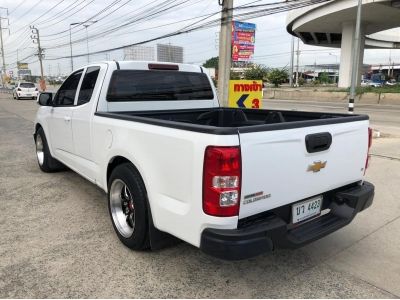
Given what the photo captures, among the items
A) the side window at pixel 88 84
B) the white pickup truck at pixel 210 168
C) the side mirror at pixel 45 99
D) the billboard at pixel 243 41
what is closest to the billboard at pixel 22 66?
the billboard at pixel 243 41

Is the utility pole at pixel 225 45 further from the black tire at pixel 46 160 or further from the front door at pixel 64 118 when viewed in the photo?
the front door at pixel 64 118

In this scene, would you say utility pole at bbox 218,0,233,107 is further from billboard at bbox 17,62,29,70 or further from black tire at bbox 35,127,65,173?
billboard at bbox 17,62,29,70

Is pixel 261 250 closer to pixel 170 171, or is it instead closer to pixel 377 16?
pixel 170 171

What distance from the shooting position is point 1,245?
3828 mm

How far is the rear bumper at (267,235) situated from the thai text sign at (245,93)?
6.26 meters

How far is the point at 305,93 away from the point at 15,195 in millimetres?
35182

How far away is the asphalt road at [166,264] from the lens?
9.97 ft

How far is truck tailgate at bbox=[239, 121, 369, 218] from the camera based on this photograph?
2598 millimetres

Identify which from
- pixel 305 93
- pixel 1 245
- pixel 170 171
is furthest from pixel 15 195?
pixel 305 93

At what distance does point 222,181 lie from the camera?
2.54 metres

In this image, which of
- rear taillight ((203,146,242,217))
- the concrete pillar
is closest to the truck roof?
rear taillight ((203,146,242,217))

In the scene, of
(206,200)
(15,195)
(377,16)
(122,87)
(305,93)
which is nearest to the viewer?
(206,200)

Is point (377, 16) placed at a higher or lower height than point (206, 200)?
higher

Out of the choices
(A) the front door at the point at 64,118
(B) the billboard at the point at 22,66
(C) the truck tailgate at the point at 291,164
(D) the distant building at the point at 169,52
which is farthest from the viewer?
(B) the billboard at the point at 22,66
